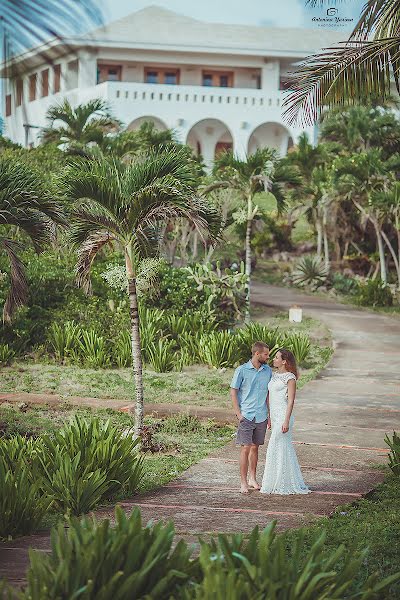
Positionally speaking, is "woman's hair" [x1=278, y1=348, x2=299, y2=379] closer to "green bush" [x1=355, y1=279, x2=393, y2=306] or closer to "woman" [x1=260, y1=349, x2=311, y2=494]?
"woman" [x1=260, y1=349, x2=311, y2=494]

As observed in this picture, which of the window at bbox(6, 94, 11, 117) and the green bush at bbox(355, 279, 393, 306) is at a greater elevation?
the window at bbox(6, 94, 11, 117)

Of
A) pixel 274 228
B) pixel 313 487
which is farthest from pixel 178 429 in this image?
pixel 274 228

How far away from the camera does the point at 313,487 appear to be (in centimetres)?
956

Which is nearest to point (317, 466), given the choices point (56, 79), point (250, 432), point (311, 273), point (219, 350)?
point (250, 432)

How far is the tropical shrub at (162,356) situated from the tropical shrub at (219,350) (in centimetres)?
55

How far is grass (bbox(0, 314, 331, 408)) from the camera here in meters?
15.6

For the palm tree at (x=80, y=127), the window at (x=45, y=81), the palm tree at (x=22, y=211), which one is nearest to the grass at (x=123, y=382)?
the palm tree at (x=22, y=211)

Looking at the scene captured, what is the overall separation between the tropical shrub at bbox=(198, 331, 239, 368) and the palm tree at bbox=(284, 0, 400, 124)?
725 cm

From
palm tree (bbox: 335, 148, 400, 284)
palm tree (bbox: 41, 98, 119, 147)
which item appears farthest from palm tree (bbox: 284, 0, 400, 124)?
palm tree (bbox: 335, 148, 400, 284)

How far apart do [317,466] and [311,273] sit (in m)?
23.5

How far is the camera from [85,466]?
881 centimetres

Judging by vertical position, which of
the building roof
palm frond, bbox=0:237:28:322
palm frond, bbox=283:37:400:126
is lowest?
palm frond, bbox=0:237:28:322

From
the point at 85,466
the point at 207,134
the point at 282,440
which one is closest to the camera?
the point at 85,466

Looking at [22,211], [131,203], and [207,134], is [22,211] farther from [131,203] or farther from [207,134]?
[207,134]
